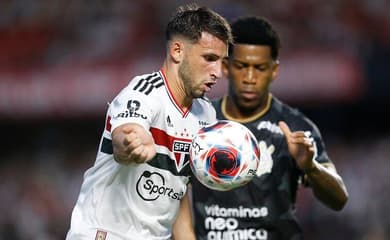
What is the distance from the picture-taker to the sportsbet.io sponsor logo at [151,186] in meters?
5.61

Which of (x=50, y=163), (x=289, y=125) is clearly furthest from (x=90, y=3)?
(x=289, y=125)

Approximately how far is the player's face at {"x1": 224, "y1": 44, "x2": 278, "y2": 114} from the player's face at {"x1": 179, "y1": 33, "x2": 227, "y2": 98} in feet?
4.35

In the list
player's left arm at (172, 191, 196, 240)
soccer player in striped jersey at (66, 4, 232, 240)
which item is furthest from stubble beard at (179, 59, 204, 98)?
player's left arm at (172, 191, 196, 240)

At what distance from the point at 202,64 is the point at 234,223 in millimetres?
1790

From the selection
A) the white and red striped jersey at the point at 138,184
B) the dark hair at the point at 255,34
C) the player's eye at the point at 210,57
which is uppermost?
the dark hair at the point at 255,34

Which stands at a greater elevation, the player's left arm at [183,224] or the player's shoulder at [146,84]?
the player's shoulder at [146,84]

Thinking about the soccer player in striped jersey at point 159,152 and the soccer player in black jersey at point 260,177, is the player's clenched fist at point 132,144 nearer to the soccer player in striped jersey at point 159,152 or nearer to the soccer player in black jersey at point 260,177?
the soccer player in striped jersey at point 159,152

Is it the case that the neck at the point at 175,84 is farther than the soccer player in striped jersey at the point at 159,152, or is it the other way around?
the neck at the point at 175,84

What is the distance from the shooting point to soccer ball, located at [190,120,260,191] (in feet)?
18.3

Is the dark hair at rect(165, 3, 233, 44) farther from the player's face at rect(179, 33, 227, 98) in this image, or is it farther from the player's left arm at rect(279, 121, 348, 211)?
the player's left arm at rect(279, 121, 348, 211)

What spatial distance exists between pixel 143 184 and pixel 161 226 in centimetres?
31

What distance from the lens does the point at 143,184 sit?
5.61m

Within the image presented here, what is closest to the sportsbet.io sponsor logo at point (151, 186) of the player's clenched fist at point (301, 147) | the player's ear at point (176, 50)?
the player's ear at point (176, 50)

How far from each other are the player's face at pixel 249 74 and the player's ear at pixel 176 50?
1.35 meters
